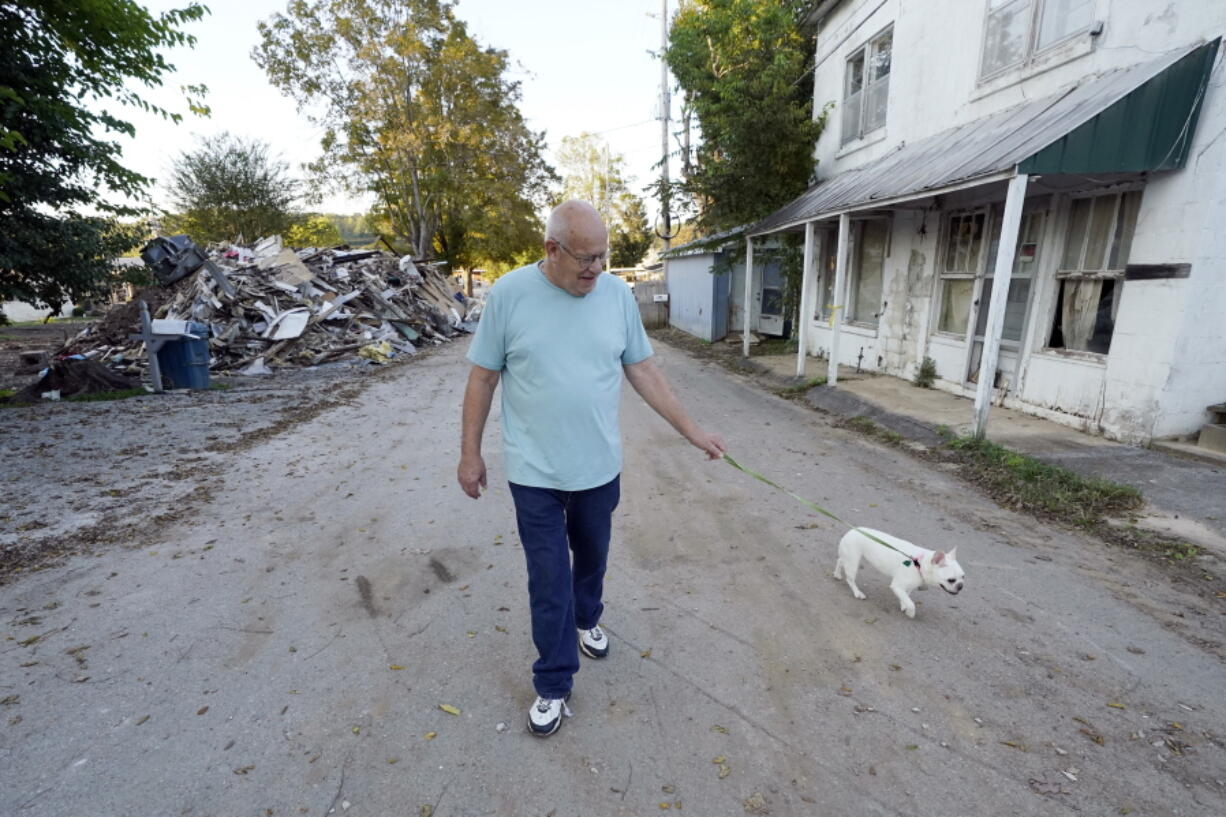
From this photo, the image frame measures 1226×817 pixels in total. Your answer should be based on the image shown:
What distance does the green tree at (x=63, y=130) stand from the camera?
21.0 ft

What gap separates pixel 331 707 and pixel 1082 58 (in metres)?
8.64

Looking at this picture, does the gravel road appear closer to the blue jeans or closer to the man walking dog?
the blue jeans

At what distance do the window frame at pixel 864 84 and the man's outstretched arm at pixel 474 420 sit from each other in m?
10.1

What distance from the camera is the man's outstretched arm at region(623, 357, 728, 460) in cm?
259

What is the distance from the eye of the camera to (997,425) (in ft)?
21.4

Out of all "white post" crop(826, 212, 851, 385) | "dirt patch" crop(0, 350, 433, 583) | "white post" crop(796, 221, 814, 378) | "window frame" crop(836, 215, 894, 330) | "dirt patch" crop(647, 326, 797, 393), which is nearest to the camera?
"dirt patch" crop(0, 350, 433, 583)

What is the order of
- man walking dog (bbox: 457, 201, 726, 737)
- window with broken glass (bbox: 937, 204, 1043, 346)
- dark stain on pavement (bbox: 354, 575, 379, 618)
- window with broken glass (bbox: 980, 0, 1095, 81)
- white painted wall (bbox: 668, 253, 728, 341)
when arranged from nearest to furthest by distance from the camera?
man walking dog (bbox: 457, 201, 726, 737) < dark stain on pavement (bbox: 354, 575, 379, 618) < window with broken glass (bbox: 980, 0, 1095, 81) < window with broken glass (bbox: 937, 204, 1043, 346) < white painted wall (bbox: 668, 253, 728, 341)

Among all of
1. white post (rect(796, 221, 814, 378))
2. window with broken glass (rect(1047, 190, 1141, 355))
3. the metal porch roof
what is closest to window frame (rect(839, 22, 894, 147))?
white post (rect(796, 221, 814, 378))

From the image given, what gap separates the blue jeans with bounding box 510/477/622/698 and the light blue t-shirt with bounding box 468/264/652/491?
0.30 feet

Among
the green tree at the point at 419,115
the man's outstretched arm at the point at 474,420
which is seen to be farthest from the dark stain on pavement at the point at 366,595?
the green tree at the point at 419,115

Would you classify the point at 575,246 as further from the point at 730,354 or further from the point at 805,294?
the point at 730,354

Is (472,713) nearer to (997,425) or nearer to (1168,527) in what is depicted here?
(1168,527)

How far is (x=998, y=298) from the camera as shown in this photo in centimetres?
577

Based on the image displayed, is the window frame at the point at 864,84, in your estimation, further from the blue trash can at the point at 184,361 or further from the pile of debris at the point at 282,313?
the blue trash can at the point at 184,361
